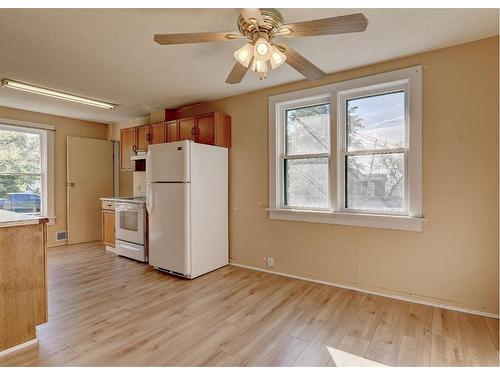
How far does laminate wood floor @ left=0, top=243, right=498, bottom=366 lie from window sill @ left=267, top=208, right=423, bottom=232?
0.71 meters

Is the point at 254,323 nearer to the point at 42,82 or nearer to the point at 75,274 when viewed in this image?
the point at 75,274

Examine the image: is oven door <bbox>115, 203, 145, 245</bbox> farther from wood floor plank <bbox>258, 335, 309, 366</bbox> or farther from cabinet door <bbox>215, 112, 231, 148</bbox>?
wood floor plank <bbox>258, 335, 309, 366</bbox>

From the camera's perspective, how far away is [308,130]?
3.43 metres

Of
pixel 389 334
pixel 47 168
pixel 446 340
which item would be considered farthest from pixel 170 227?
pixel 47 168

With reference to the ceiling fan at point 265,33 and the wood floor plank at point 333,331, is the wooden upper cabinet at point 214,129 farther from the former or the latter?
the wood floor plank at point 333,331

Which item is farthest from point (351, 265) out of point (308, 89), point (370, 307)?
point (308, 89)

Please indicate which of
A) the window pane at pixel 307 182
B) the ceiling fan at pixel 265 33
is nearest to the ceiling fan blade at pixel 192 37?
the ceiling fan at pixel 265 33

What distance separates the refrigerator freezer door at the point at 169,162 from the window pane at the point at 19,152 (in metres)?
2.59

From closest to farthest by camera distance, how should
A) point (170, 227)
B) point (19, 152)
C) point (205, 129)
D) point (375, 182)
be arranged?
1. point (375, 182)
2. point (170, 227)
3. point (205, 129)
4. point (19, 152)

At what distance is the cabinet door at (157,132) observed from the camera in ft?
14.3

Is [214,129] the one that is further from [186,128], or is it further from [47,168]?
[47,168]

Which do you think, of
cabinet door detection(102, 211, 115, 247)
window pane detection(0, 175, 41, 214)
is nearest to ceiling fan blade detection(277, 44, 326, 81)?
cabinet door detection(102, 211, 115, 247)

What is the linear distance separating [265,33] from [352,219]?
2050 millimetres

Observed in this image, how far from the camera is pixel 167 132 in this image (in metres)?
4.31
